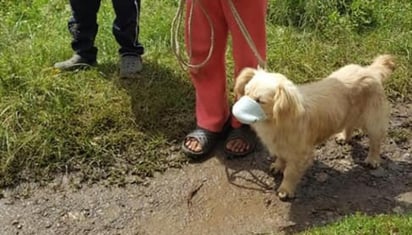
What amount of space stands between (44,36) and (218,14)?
75.0 inches

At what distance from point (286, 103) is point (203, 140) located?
3.01 feet

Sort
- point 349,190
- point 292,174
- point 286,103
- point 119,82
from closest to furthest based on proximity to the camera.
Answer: point 286,103 < point 292,174 < point 349,190 < point 119,82

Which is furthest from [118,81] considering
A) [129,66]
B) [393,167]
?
[393,167]

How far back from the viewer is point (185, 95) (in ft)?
15.6

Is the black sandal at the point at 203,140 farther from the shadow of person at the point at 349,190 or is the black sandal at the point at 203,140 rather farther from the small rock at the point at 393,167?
the small rock at the point at 393,167

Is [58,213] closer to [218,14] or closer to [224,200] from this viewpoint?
[224,200]

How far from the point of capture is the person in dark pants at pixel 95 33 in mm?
4672

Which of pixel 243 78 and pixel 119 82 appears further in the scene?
pixel 119 82

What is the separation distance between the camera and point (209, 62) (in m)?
4.07

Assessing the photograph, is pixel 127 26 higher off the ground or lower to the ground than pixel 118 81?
higher

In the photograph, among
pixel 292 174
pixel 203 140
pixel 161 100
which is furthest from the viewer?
pixel 161 100

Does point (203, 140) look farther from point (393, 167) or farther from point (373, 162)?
point (393, 167)

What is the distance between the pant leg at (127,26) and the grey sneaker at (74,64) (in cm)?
26

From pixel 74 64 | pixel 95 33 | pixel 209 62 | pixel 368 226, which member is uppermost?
pixel 209 62
